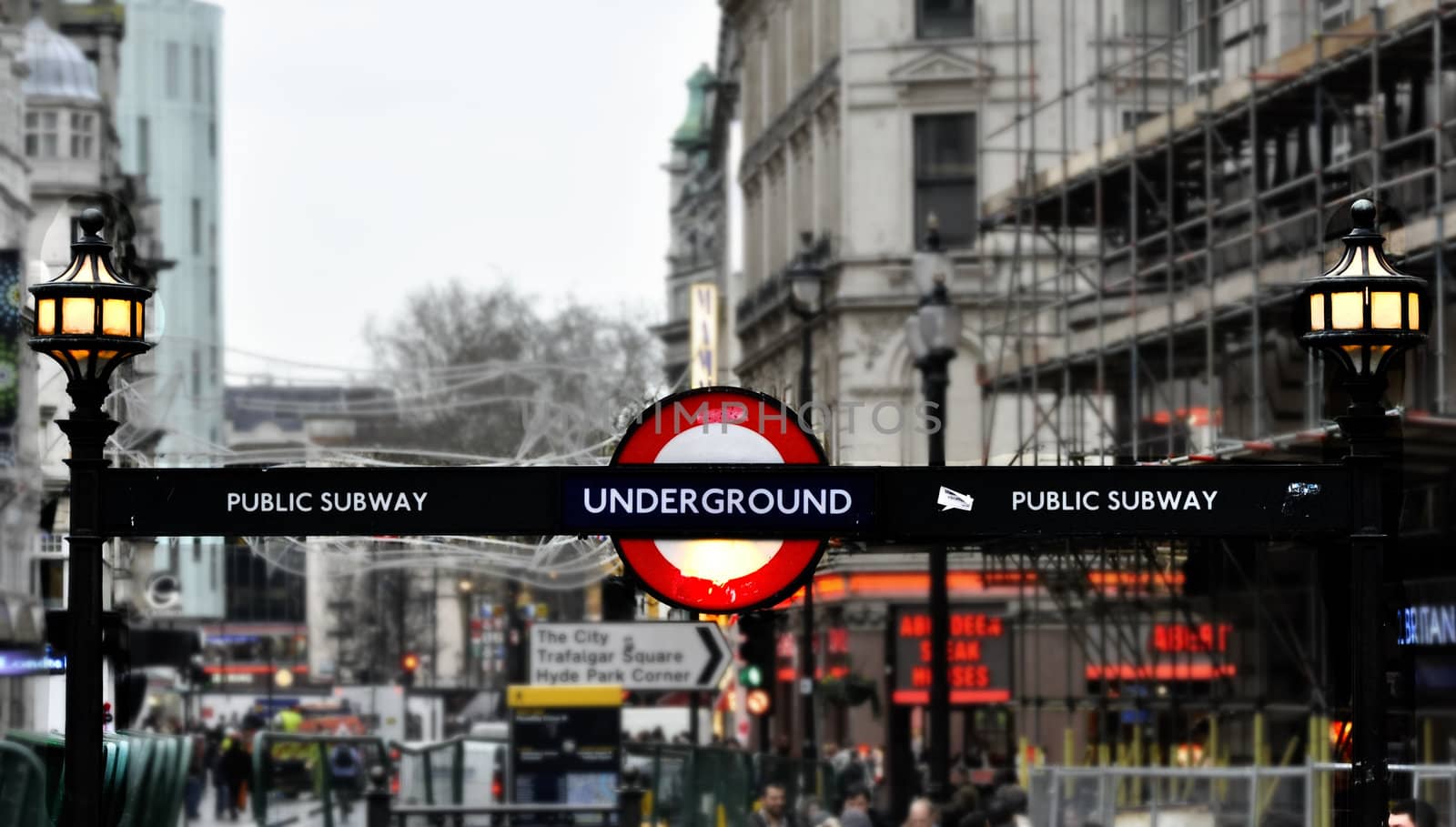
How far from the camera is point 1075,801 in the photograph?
749 inches

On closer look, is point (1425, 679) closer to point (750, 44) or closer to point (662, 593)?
point (662, 593)

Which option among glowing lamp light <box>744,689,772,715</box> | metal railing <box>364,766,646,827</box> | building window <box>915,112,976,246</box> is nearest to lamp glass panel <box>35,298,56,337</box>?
metal railing <box>364,766,646,827</box>

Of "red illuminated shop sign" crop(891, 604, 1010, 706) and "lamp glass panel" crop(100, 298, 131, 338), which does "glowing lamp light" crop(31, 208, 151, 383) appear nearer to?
"lamp glass panel" crop(100, 298, 131, 338)

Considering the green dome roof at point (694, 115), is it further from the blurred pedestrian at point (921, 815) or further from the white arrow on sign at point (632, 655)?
the blurred pedestrian at point (921, 815)

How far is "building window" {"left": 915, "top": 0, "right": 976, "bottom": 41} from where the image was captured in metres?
49.4

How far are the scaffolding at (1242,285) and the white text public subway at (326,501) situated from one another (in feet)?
44.3

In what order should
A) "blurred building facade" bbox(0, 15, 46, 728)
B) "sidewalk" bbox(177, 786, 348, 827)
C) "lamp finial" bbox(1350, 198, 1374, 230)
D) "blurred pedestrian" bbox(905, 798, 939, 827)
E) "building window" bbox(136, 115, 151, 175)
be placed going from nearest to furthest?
"lamp finial" bbox(1350, 198, 1374, 230)
"blurred pedestrian" bbox(905, 798, 939, 827)
"blurred building facade" bbox(0, 15, 46, 728)
"sidewalk" bbox(177, 786, 348, 827)
"building window" bbox(136, 115, 151, 175)

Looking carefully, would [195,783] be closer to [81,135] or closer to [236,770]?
[236,770]

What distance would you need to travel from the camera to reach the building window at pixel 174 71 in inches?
5689

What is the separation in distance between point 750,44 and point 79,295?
54.8 metres

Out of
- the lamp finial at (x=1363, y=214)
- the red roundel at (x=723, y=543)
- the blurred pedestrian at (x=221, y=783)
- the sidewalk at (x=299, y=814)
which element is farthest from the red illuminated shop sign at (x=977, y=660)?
the red roundel at (x=723, y=543)

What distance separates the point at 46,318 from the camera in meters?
8.01

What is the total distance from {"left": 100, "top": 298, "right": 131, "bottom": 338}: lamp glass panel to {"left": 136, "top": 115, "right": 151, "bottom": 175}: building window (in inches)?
5412

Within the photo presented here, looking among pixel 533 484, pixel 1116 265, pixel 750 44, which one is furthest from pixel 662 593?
pixel 750 44
